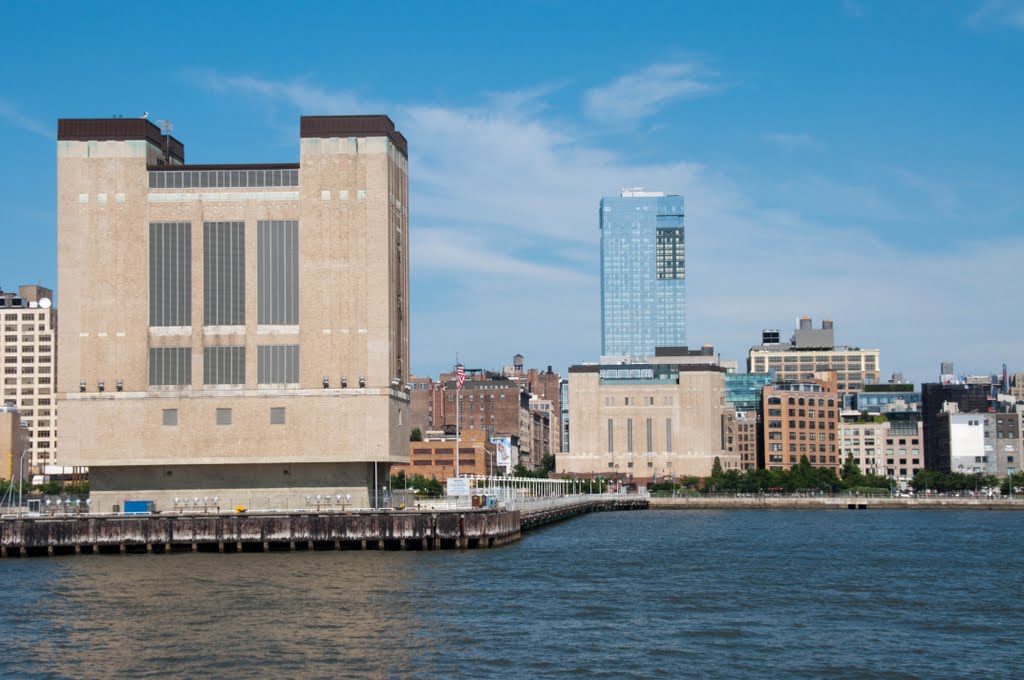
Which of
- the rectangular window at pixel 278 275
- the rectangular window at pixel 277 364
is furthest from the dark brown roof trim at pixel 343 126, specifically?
the rectangular window at pixel 277 364

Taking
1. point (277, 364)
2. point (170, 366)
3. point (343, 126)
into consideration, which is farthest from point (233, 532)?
point (343, 126)

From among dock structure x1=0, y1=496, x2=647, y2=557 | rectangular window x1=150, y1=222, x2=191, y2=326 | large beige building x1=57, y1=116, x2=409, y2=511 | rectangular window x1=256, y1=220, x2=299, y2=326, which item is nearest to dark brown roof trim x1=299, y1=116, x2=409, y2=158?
large beige building x1=57, y1=116, x2=409, y2=511

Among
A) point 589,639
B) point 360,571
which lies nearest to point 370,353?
point 360,571

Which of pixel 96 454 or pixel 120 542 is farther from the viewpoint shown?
pixel 96 454

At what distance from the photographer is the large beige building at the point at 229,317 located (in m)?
120

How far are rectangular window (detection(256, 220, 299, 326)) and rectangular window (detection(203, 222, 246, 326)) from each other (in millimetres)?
1476

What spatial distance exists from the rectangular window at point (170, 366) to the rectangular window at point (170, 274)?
2.34 meters

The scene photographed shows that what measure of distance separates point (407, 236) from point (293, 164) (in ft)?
46.2

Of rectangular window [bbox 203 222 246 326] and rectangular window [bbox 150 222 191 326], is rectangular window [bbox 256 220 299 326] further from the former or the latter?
rectangular window [bbox 150 222 191 326]

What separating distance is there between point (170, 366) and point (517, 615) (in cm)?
6409

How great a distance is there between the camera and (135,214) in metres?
122

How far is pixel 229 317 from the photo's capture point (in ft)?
397

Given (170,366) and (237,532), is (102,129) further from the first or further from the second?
(237,532)

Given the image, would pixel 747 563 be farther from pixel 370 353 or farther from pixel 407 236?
pixel 407 236
